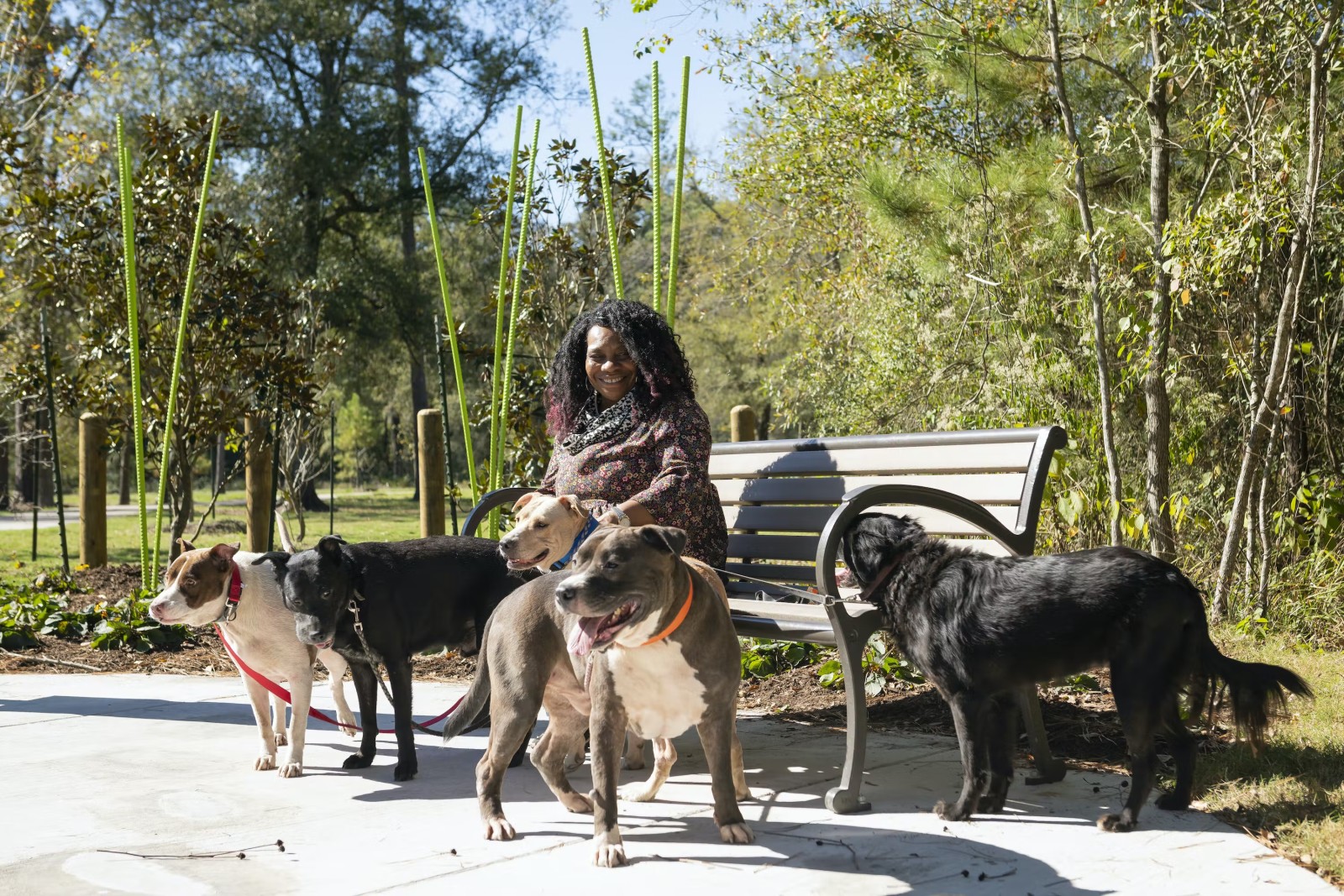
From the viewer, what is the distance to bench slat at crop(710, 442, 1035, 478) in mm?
4312

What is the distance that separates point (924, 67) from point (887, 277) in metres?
3.07

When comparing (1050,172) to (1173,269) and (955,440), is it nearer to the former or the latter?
(1173,269)

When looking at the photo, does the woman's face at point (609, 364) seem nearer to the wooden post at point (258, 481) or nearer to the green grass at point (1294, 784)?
the green grass at point (1294, 784)

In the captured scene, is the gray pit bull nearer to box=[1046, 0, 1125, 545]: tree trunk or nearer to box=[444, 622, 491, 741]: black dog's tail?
box=[444, 622, 491, 741]: black dog's tail

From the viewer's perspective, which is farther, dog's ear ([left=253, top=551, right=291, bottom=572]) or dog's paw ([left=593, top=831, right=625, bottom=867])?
dog's ear ([left=253, top=551, right=291, bottom=572])

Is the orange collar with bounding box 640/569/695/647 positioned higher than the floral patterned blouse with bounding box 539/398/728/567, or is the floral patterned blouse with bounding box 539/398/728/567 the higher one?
the floral patterned blouse with bounding box 539/398/728/567

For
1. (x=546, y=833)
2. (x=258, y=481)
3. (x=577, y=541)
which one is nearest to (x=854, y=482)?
(x=577, y=541)

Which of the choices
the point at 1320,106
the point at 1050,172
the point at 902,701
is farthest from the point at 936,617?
the point at 1050,172

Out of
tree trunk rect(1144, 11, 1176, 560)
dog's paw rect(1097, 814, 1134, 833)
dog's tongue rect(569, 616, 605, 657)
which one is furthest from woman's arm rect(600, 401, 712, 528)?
tree trunk rect(1144, 11, 1176, 560)

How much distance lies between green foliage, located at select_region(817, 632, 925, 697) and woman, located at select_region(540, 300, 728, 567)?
3.62 feet

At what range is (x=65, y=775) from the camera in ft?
14.4

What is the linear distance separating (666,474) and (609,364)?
61 cm

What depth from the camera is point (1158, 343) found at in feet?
20.3

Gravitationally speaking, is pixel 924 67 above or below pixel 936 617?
above
